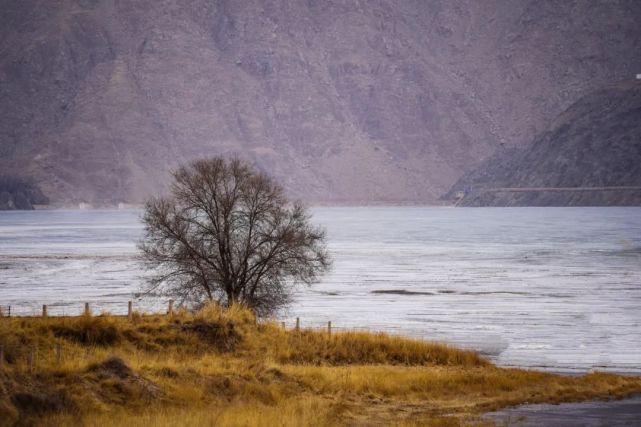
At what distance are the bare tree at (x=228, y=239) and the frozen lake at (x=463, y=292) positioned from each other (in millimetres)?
4529

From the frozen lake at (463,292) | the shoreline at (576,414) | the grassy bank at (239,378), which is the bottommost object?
the shoreline at (576,414)

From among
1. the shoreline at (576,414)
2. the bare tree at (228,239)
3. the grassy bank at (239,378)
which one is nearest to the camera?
the grassy bank at (239,378)

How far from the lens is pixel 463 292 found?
237ft

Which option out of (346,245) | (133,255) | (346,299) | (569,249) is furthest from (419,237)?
(346,299)

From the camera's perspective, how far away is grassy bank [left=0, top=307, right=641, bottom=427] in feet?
81.9

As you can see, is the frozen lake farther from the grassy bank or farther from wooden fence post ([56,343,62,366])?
wooden fence post ([56,343,62,366])

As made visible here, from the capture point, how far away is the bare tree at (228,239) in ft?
160

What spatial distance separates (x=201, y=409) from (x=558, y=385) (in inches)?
451

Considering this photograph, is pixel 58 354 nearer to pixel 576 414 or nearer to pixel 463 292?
pixel 576 414

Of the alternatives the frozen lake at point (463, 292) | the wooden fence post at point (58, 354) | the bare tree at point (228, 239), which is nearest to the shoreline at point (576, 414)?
the frozen lake at point (463, 292)

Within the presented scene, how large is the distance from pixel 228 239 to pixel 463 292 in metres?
26.6

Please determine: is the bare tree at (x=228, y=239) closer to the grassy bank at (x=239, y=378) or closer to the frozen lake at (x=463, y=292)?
the frozen lake at (x=463, y=292)

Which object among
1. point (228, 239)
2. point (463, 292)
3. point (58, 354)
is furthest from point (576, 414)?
point (463, 292)

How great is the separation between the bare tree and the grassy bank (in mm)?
8450
